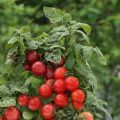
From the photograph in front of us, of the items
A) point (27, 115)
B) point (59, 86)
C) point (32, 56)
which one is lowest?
point (27, 115)

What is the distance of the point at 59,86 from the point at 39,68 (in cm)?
10

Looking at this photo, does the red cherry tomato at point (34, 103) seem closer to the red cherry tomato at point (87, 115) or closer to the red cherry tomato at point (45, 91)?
the red cherry tomato at point (45, 91)

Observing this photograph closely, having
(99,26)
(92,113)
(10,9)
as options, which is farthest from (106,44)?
(92,113)

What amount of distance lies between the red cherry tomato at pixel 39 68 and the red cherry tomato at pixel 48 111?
0.12m

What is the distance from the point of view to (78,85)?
199 cm

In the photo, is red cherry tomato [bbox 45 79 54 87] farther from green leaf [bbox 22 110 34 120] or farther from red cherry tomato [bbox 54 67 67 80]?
green leaf [bbox 22 110 34 120]

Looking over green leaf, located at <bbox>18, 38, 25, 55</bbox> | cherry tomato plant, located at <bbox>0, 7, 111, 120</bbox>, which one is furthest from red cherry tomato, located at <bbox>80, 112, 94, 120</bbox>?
green leaf, located at <bbox>18, 38, 25, 55</bbox>

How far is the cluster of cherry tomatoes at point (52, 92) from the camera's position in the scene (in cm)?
196

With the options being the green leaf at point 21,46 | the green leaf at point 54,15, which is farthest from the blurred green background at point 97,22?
the green leaf at point 21,46

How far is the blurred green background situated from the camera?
16.0ft

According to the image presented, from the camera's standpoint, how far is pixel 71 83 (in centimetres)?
193

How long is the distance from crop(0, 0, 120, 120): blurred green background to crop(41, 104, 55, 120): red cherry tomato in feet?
8.89

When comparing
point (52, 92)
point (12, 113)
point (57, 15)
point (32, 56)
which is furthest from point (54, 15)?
point (12, 113)

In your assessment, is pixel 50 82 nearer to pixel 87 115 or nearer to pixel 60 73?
pixel 60 73
